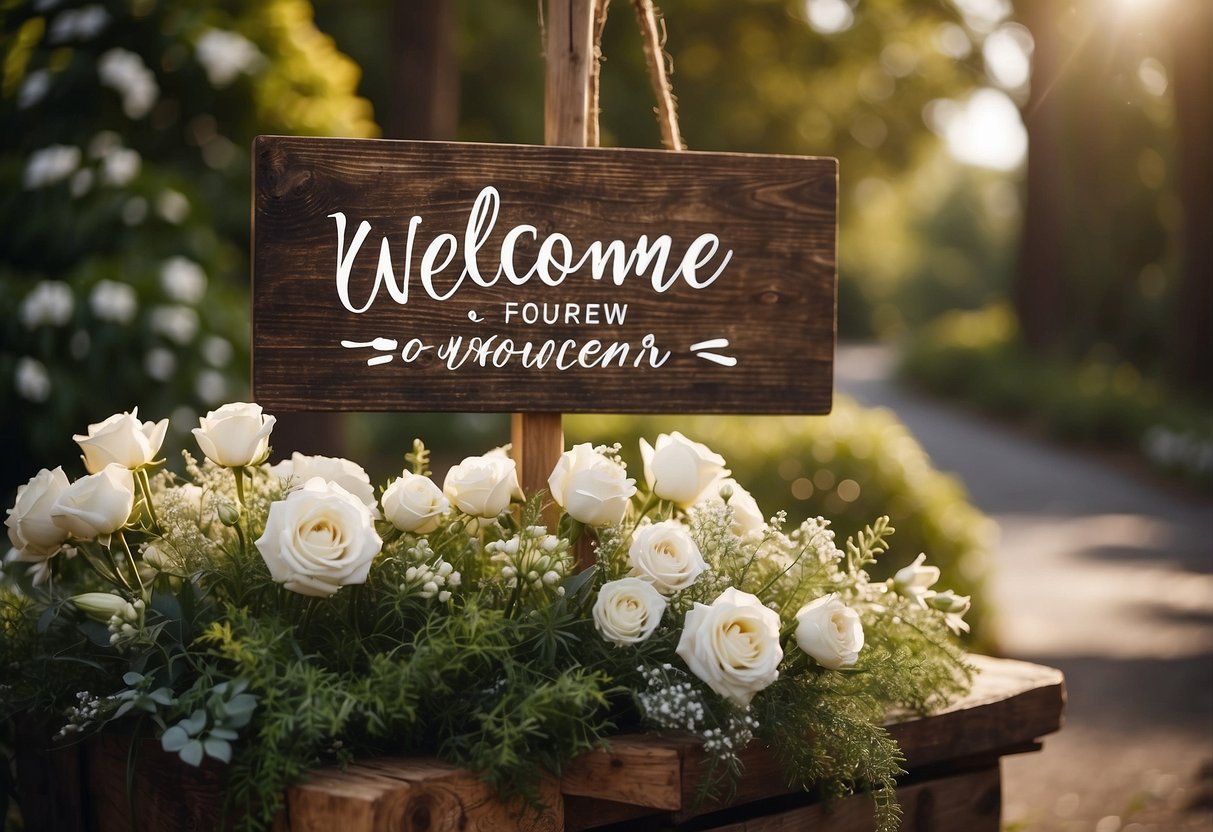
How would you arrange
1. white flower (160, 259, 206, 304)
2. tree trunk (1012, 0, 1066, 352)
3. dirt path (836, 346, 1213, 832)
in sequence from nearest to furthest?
dirt path (836, 346, 1213, 832) < white flower (160, 259, 206, 304) < tree trunk (1012, 0, 1066, 352)

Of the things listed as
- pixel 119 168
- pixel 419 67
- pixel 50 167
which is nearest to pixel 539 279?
pixel 119 168

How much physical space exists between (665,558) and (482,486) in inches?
12.1

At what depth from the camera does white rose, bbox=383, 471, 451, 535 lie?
163 centimetres

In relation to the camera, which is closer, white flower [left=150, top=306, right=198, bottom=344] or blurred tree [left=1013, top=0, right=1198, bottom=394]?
white flower [left=150, top=306, right=198, bottom=344]

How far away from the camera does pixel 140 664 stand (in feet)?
5.02

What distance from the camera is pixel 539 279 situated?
74.7 inches

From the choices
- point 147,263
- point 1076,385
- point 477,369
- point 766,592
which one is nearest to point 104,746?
point 477,369

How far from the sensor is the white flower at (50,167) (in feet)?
13.1

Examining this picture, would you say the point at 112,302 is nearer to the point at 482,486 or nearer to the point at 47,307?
the point at 47,307

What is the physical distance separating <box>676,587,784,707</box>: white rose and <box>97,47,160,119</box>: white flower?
3.67 metres

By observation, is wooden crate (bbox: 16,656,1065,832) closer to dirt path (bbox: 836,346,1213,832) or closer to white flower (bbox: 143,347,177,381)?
dirt path (bbox: 836,346,1213,832)

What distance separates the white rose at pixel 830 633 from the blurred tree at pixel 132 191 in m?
2.83

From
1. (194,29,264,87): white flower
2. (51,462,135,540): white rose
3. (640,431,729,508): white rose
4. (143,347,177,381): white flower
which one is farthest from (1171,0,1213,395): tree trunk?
(51,462,135,540): white rose

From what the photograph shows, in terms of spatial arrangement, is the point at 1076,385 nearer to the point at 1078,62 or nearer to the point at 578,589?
the point at 1078,62
